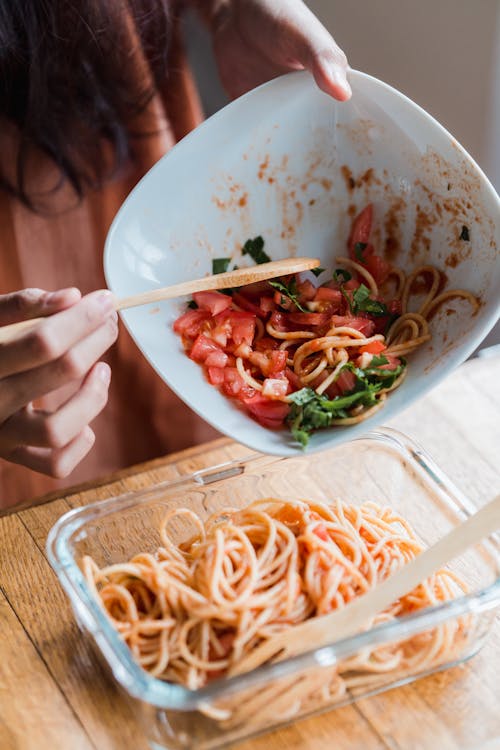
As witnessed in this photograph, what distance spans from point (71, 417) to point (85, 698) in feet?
1.41

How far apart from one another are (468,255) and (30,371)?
71cm

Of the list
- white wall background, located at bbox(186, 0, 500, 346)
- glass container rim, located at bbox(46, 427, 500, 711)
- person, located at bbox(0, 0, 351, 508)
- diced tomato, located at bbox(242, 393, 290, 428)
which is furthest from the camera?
white wall background, located at bbox(186, 0, 500, 346)

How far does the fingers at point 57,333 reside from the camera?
127cm

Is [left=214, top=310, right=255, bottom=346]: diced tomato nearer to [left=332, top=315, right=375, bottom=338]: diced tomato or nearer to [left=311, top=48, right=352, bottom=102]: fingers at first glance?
[left=332, top=315, right=375, bottom=338]: diced tomato

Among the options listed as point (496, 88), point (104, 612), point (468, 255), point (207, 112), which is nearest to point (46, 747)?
point (104, 612)

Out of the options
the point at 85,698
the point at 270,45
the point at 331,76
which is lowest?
the point at 85,698

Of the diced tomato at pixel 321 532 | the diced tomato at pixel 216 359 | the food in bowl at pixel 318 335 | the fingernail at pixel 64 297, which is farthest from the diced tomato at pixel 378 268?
the fingernail at pixel 64 297

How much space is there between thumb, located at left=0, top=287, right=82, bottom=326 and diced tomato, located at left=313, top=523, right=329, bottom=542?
50cm

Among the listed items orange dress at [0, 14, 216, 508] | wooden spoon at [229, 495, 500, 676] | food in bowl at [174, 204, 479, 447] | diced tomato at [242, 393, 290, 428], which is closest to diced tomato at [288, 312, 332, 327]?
food in bowl at [174, 204, 479, 447]

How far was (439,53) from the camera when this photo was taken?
304 cm

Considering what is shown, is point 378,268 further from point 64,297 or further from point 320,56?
point 64,297

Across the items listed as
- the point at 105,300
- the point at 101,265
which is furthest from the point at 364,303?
the point at 101,265

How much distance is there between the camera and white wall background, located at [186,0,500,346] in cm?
284

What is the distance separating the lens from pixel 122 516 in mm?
1541
